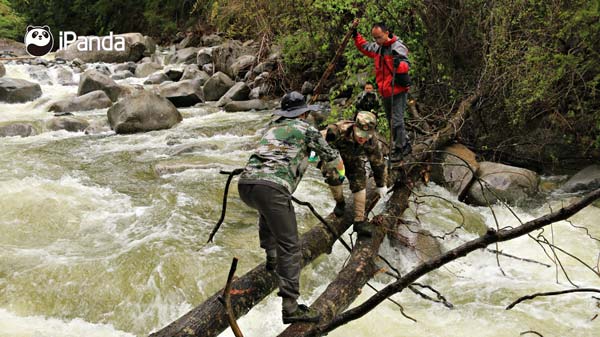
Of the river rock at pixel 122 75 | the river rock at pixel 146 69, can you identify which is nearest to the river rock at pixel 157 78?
the river rock at pixel 146 69

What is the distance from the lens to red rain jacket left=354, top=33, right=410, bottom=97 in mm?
5762

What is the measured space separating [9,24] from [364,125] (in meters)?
29.2

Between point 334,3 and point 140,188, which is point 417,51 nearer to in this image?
point 334,3

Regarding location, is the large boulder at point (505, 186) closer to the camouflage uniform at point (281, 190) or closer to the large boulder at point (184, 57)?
the camouflage uniform at point (281, 190)

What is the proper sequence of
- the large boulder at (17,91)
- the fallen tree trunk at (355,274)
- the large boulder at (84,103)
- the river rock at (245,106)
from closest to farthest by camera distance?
the fallen tree trunk at (355,274) → the large boulder at (84,103) → the river rock at (245,106) → the large boulder at (17,91)

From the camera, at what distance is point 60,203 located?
7.23 meters

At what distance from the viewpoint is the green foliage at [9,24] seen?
2661 centimetres

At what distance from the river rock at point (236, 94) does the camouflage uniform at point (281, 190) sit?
12494 millimetres

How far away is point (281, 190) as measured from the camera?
329cm

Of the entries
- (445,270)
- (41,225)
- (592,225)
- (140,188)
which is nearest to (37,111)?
(140,188)

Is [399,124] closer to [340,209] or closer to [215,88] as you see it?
[340,209]

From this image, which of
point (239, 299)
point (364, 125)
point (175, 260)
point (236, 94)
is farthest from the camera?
point (236, 94)

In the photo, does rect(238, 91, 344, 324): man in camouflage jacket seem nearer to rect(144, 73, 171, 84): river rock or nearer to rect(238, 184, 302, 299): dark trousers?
rect(238, 184, 302, 299): dark trousers

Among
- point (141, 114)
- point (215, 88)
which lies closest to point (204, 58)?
point (215, 88)
